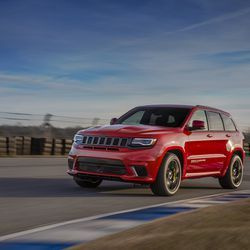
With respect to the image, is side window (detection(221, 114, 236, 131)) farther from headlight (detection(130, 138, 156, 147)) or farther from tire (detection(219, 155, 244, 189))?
headlight (detection(130, 138, 156, 147))

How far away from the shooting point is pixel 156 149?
1022cm

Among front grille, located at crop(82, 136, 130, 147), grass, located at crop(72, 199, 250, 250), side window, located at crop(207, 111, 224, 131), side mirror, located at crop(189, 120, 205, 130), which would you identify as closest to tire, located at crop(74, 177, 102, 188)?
front grille, located at crop(82, 136, 130, 147)

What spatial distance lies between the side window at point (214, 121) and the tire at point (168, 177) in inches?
64.5

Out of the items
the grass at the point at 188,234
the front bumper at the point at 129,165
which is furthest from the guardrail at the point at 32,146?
the grass at the point at 188,234

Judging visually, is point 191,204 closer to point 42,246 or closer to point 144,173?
point 144,173

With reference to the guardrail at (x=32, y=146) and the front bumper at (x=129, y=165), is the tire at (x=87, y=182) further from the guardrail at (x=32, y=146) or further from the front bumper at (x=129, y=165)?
the guardrail at (x=32, y=146)

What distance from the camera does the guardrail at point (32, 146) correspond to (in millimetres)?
21016

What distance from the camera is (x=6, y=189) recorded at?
34.7 feet

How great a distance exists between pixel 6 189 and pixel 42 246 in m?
4.90

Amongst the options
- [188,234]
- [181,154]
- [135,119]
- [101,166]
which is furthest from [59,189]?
[188,234]

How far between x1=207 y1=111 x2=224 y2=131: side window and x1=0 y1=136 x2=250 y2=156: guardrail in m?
10.2

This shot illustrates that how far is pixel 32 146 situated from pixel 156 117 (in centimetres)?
1149

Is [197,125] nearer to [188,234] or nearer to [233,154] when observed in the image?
[233,154]

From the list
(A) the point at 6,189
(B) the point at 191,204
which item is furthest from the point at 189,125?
(A) the point at 6,189
